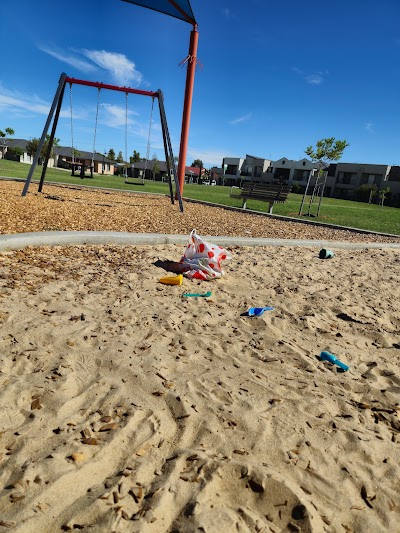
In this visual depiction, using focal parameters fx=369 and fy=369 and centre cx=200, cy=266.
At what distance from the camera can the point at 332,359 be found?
9.01 ft

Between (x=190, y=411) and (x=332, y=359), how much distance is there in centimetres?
125

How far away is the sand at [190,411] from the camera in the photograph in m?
1.49

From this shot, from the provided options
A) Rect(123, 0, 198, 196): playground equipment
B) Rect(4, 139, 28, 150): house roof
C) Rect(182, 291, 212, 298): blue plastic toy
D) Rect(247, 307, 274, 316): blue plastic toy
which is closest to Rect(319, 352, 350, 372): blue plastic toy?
Rect(247, 307, 274, 316): blue plastic toy

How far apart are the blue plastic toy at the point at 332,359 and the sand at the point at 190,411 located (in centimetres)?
→ 6

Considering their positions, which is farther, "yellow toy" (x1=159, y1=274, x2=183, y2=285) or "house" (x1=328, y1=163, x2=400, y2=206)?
"house" (x1=328, y1=163, x2=400, y2=206)

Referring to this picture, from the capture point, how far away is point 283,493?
157 cm

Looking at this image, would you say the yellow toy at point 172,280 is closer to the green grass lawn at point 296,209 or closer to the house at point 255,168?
the green grass lawn at point 296,209

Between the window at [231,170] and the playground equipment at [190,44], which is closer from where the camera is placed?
the playground equipment at [190,44]

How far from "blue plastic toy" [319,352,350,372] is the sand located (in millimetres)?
55

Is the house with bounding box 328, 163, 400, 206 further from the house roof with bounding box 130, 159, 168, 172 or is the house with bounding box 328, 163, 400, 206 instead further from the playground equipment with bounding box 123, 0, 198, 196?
the playground equipment with bounding box 123, 0, 198, 196

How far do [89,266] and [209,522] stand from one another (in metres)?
3.59

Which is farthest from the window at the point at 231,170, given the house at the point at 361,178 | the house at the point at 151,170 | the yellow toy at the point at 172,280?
the yellow toy at the point at 172,280

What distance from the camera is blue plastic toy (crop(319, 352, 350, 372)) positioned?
2659 mm

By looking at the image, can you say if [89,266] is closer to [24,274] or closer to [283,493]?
[24,274]
